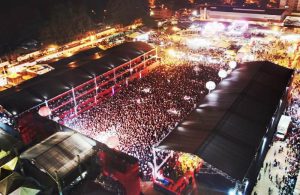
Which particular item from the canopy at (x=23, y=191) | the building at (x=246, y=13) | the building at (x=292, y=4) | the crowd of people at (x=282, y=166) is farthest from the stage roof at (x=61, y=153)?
the building at (x=292, y=4)

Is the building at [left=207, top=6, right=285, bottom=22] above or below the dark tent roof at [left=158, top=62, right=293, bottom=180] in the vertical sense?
above

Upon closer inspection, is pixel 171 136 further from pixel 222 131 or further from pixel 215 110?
pixel 215 110

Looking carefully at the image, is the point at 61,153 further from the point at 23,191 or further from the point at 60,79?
the point at 60,79

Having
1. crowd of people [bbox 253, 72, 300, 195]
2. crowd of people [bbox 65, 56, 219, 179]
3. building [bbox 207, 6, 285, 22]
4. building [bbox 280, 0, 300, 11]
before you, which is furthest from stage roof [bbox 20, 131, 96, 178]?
building [bbox 280, 0, 300, 11]

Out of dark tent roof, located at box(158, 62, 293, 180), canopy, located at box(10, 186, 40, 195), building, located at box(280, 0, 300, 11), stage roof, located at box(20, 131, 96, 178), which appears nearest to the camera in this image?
canopy, located at box(10, 186, 40, 195)

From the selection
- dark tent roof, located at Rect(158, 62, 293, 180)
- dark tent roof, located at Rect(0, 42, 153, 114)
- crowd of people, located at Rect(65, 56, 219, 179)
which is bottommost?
crowd of people, located at Rect(65, 56, 219, 179)

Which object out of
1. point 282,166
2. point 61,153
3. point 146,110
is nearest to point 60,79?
point 146,110

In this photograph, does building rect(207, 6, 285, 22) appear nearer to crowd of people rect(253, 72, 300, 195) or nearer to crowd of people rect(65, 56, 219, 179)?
crowd of people rect(65, 56, 219, 179)

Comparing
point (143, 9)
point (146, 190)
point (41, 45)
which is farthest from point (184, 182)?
point (143, 9)
